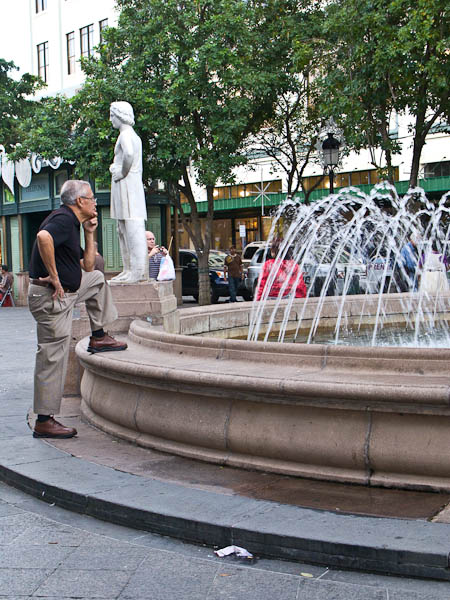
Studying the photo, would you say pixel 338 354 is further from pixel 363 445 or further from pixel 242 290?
pixel 242 290

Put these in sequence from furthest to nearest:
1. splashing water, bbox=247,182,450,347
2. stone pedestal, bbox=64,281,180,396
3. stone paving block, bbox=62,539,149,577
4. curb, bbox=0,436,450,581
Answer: splashing water, bbox=247,182,450,347 → stone pedestal, bbox=64,281,180,396 → stone paving block, bbox=62,539,149,577 → curb, bbox=0,436,450,581

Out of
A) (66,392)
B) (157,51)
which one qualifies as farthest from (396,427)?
(157,51)

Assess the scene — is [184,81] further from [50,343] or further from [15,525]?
[15,525]

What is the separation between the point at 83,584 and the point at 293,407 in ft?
5.82

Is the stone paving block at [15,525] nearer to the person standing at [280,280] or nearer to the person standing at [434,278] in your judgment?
the person standing at [280,280]

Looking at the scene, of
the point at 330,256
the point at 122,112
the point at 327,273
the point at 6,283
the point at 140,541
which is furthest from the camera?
the point at 6,283

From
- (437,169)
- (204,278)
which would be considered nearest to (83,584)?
(204,278)

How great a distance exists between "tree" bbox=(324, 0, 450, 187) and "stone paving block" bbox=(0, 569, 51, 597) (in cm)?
1569

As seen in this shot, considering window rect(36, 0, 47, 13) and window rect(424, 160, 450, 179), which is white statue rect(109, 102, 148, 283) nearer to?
window rect(424, 160, 450, 179)

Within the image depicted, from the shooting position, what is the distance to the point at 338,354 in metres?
5.41

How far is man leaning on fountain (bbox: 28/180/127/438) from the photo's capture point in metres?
6.27

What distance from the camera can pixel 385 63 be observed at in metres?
18.3

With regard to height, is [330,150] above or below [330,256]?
above

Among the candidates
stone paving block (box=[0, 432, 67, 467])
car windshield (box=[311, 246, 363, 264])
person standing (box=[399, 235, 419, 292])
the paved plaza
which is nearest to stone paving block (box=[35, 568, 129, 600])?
the paved plaza
